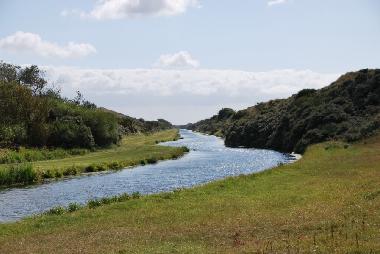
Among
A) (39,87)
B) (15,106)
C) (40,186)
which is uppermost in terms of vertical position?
(39,87)

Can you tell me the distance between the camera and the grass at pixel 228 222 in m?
18.5

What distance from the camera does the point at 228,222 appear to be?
2402 centimetres

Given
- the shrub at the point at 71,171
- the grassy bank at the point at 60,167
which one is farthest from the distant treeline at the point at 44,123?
the shrub at the point at 71,171

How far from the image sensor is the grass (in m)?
18.5

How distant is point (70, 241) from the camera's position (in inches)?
866

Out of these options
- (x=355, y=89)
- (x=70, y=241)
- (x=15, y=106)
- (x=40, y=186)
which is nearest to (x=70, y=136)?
(x=15, y=106)

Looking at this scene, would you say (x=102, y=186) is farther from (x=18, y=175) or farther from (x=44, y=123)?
(x=44, y=123)

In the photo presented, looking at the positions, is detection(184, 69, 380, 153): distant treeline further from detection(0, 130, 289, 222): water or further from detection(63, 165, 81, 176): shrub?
detection(63, 165, 81, 176): shrub

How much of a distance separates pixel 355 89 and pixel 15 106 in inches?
2644

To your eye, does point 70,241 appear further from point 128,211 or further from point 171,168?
point 171,168

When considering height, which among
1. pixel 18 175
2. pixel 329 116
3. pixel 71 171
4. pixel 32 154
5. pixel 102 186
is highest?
pixel 329 116

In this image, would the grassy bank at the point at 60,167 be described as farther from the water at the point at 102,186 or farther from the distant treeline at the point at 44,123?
the distant treeline at the point at 44,123

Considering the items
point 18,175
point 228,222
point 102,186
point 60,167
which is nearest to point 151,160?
point 60,167

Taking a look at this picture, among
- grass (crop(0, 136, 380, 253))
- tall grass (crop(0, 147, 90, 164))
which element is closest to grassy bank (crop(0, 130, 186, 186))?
tall grass (crop(0, 147, 90, 164))
